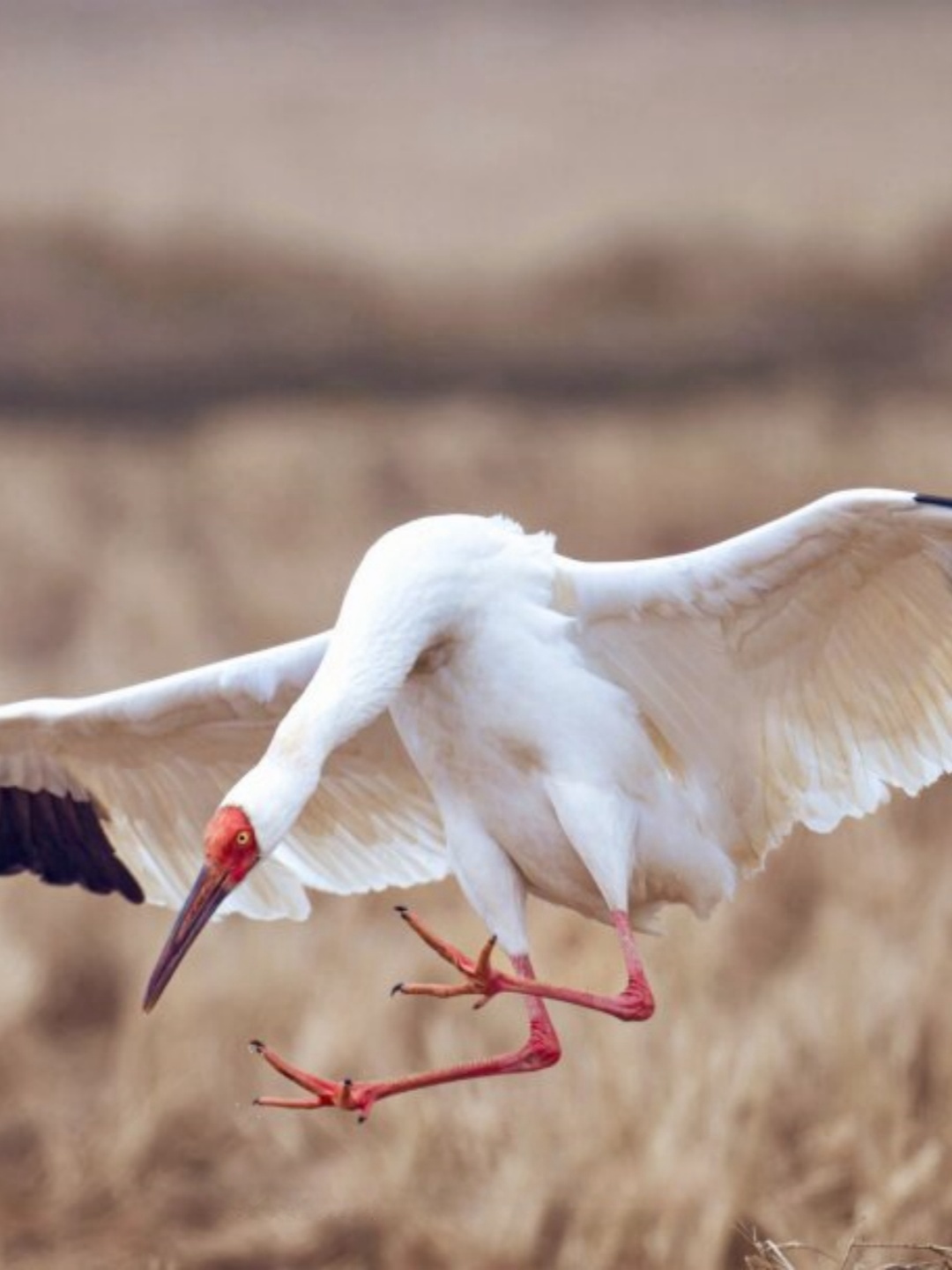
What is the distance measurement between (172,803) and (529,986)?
4.25 feet

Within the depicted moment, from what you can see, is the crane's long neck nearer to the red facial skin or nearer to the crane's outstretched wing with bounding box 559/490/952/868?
the red facial skin

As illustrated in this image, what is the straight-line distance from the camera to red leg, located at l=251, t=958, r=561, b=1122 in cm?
606

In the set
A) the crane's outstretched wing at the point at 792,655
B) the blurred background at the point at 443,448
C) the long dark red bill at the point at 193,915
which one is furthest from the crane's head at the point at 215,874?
the blurred background at the point at 443,448

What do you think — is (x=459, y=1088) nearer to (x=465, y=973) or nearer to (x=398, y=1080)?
(x=398, y=1080)

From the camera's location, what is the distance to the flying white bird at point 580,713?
595 cm

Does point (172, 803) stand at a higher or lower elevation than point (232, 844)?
lower

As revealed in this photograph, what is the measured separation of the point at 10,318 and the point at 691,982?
577cm

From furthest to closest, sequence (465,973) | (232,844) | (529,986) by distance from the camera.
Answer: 1. (465,973)
2. (529,986)
3. (232,844)

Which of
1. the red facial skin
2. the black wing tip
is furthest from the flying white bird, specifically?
the black wing tip

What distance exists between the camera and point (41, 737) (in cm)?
693

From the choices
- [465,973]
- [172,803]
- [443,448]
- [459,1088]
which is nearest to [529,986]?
[465,973]

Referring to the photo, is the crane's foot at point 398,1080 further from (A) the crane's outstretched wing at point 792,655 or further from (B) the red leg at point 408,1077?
(A) the crane's outstretched wing at point 792,655

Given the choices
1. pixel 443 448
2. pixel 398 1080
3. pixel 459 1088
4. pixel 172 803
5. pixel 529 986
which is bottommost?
pixel 459 1088

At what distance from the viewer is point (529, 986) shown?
607cm
